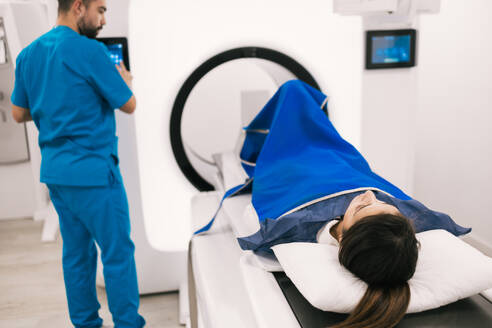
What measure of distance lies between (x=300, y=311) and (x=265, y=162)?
653mm

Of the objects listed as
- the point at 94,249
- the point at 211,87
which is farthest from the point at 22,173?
the point at 211,87

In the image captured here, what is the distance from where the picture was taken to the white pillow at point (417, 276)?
2.66ft

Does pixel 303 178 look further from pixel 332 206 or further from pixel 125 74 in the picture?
pixel 125 74

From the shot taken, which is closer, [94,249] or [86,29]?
[86,29]

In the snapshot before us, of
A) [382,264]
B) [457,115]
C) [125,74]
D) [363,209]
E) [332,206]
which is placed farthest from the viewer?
[457,115]

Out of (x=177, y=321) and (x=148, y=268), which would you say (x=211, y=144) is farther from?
(x=177, y=321)

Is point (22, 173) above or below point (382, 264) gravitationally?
below

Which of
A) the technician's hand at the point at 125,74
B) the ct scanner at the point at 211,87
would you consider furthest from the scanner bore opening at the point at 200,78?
the technician's hand at the point at 125,74

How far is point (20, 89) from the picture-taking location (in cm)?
162

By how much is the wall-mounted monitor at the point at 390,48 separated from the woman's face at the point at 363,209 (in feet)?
3.18

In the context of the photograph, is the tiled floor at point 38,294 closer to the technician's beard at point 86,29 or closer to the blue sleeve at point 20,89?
the blue sleeve at point 20,89

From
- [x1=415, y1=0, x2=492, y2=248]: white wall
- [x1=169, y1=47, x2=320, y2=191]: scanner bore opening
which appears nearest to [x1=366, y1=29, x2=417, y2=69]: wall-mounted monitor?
[x1=169, y1=47, x2=320, y2=191]: scanner bore opening

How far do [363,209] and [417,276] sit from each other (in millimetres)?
174

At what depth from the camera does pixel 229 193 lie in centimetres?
153
